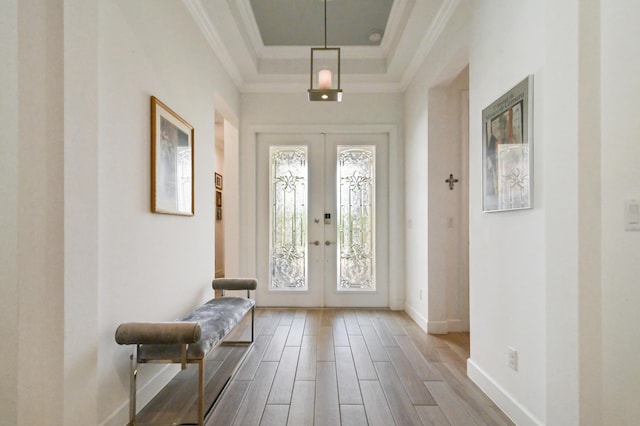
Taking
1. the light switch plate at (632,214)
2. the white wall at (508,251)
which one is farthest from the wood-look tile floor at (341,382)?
the light switch plate at (632,214)

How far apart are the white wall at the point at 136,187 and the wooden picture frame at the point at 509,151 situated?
88.3 inches

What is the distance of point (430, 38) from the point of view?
136 inches

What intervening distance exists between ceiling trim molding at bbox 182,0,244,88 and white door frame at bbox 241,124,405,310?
750 mm

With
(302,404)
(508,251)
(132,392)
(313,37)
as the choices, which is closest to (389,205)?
(313,37)

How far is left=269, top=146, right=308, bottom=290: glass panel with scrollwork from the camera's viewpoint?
15.7 feet

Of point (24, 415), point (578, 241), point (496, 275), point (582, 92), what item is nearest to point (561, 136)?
point (582, 92)

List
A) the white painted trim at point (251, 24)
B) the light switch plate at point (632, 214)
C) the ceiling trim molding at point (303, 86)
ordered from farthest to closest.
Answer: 1. the ceiling trim molding at point (303, 86)
2. the white painted trim at point (251, 24)
3. the light switch plate at point (632, 214)

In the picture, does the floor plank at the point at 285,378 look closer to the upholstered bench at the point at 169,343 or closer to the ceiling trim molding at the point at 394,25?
the upholstered bench at the point at 169,343

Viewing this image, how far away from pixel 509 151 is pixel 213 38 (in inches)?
113

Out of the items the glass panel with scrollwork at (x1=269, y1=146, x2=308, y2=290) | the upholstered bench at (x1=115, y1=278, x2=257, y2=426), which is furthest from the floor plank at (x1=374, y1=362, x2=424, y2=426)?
the glass panel with scrollwork at (x1=269, y1=146, x2=308, y2=290)

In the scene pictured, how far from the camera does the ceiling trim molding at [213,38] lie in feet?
9.63

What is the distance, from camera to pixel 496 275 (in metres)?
2.30

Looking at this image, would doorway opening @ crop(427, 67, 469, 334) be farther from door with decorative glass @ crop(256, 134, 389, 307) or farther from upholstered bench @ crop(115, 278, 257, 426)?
upholstered bench @ crop(115, 278, 257, 426)

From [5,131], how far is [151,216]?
36.5 inches
